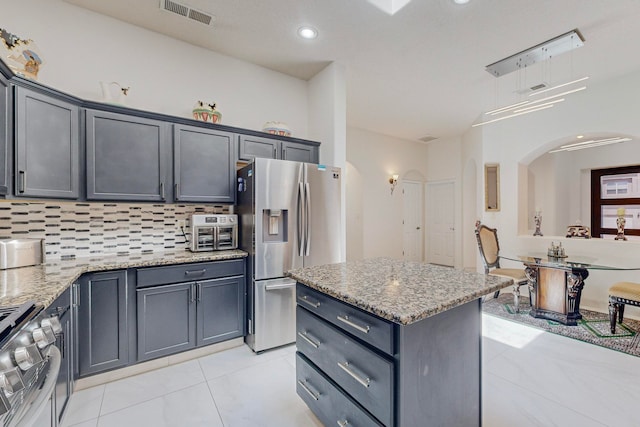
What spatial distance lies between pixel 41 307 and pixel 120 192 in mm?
1349

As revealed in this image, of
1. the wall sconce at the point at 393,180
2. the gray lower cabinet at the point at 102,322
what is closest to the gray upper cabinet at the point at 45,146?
the gray lower cabinet at the point at 102,322

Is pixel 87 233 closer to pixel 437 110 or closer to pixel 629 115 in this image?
pixel 437 110

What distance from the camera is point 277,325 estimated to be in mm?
2705

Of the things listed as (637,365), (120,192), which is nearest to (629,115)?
(637,365)

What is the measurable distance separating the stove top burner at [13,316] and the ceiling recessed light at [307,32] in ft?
9.30

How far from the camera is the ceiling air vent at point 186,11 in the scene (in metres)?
2.40

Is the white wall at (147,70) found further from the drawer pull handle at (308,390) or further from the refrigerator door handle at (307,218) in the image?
the drawer pull handle at (308,390)

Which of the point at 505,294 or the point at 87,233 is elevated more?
the point at 87,233

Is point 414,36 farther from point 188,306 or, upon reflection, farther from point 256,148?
point 188,306

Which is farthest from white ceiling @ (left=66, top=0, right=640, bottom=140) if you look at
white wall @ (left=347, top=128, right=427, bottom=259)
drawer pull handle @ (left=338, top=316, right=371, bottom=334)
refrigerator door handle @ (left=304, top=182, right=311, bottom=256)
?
drawer pull handle @ (left=338, top=316, right=371, bottom=334)

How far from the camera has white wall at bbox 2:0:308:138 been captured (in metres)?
2.36

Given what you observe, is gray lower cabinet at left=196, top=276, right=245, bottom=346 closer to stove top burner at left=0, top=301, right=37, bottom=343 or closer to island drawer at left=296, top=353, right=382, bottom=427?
island drawer at left=296, top=353, right=382, bottom=427

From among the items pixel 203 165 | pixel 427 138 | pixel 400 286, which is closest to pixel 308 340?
pixel 400 286

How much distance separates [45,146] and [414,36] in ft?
10.7
